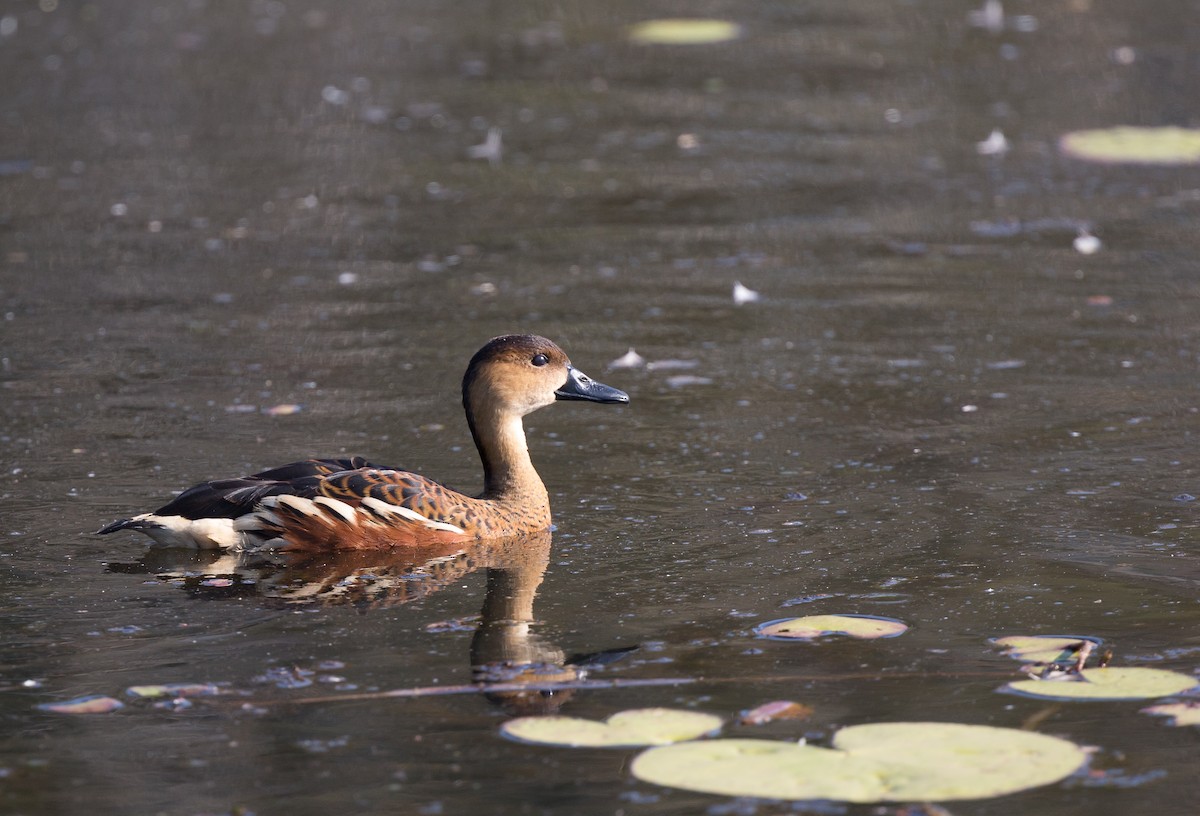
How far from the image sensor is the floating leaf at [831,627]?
234 inches

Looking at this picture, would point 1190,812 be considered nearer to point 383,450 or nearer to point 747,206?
point 383,450

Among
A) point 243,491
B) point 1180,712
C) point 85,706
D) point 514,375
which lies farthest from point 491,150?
point 1180,712

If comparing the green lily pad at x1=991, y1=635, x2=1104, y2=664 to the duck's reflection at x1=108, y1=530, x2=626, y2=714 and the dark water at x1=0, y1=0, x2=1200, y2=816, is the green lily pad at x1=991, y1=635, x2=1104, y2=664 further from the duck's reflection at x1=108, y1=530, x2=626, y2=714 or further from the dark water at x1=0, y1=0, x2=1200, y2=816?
the duck's reflection at x1=108, y1=530, x2=626, y2=714

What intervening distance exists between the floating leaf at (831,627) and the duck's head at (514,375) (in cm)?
187

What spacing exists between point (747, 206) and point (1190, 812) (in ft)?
27.6

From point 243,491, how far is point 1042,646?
3.12 metres

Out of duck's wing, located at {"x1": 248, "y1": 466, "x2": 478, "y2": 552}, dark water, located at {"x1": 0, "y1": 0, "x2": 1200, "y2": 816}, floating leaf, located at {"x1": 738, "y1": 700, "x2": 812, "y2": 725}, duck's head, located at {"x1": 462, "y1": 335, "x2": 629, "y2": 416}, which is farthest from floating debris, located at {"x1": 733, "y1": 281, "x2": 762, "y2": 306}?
floating leaf, located at {"x1": 738, "y1": 700, "x2": 812, "y2": 725}

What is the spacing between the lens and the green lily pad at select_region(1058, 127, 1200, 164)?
13117 mm

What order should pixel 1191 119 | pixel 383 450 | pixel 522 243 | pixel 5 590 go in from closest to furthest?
pixel 5 590, pixel 383 450, pixel 522 243, pixel 1191 119

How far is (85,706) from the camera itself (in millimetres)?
5438

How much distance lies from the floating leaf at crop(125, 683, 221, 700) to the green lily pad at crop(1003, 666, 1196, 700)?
2.48m

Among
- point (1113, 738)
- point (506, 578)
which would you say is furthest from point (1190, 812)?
point (506, 578)

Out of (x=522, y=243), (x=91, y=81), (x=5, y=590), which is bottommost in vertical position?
(x=5, y=590)

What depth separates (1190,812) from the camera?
15.3 ft
